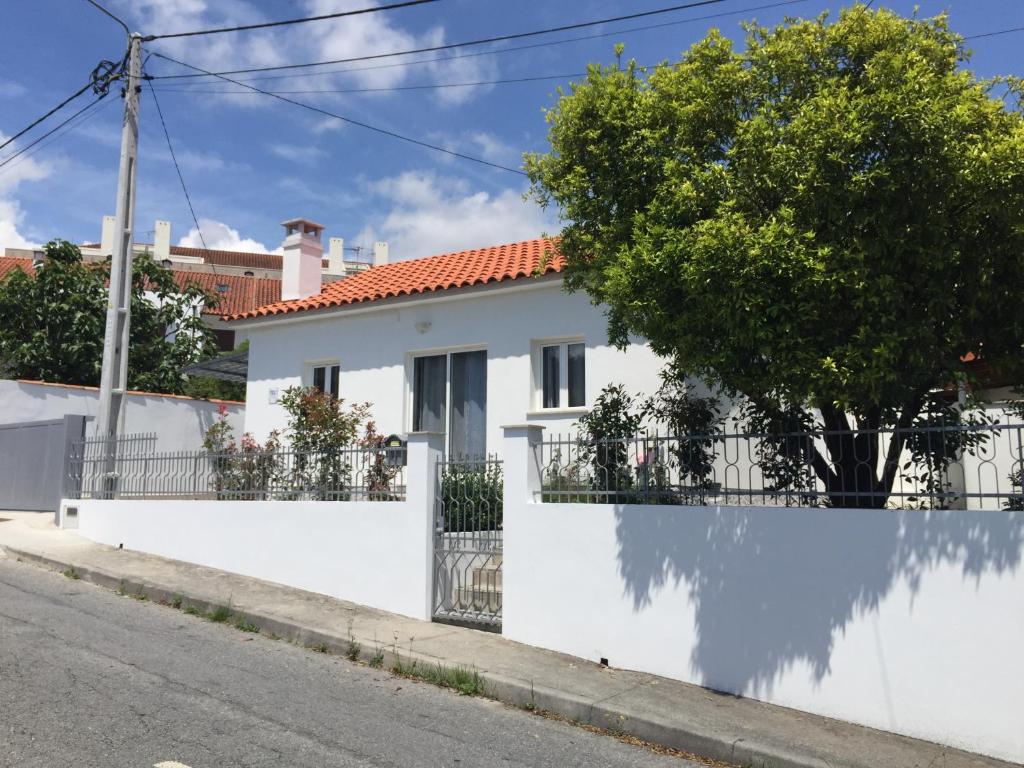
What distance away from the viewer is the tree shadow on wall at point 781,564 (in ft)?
17.5

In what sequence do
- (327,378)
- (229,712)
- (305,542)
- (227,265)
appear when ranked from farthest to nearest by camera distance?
1. (227,265)
2. (327,378)
3. (305,542)
4. (229,712)

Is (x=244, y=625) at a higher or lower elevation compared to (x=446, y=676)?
higher

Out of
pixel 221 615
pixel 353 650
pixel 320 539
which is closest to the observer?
pixel 353 650

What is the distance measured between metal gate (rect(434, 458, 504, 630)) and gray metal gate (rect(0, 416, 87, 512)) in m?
8.19

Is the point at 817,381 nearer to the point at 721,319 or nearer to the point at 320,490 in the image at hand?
the point at 721,319

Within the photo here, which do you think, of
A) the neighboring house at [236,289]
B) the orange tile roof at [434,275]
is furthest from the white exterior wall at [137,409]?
the neighboring house at [236,289]

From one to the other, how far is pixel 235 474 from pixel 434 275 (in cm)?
444

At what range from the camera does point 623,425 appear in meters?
7.41

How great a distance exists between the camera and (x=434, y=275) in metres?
12.9

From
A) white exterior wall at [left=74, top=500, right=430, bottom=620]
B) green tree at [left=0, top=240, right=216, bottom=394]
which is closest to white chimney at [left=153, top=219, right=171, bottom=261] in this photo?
green tree at [left=0, top=240, right=216, bottom=394]

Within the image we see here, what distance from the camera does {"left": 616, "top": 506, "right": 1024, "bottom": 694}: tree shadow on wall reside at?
17.5 ft

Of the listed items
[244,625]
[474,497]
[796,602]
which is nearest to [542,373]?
[474,497]

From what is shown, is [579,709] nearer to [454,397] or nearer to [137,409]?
[454,397]

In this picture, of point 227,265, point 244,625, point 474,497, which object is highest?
point 227,265
